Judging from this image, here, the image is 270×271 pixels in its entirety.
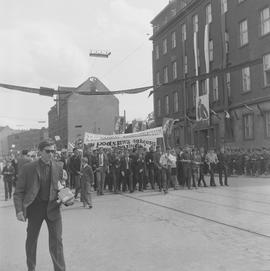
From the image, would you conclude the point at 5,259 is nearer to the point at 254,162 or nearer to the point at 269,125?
the point at 254,162

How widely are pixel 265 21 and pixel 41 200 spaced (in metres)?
28.0

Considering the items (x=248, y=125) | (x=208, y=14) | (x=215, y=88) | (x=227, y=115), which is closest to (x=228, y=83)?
(x=215, y=88)

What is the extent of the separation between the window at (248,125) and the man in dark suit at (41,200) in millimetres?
27740

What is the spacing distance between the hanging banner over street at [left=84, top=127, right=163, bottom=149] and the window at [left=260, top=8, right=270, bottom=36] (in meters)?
13.5

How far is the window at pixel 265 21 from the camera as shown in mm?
30859

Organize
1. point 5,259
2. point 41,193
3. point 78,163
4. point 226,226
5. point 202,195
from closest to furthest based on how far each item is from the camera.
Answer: point 41,193 → point 5,259 → point 226,226 → point 202,195 → point 78,163

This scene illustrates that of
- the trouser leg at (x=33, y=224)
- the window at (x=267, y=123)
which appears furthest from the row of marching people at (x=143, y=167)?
the trouser leg at (x=33, y=224)

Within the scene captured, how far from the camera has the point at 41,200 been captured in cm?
611

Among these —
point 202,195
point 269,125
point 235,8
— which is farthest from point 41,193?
point 235,8

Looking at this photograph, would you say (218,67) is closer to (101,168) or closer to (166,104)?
(166,104)

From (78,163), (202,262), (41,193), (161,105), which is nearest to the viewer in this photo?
(41,193)

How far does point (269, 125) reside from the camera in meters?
30.6

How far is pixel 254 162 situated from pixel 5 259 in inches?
850

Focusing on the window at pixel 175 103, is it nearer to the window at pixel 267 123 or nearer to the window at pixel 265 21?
the window at pixel 265 21
